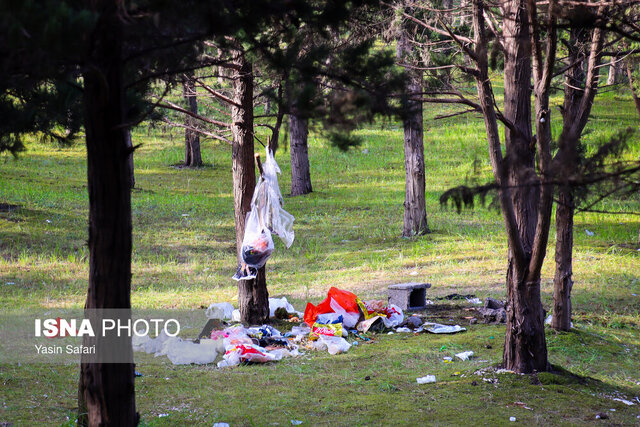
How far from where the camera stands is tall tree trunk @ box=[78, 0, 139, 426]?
3.67m

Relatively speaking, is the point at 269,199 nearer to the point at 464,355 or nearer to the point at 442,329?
the point at 442,329

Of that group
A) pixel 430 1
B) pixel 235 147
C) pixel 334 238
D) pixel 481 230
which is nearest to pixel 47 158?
pixel 334 238

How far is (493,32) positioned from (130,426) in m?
4.09

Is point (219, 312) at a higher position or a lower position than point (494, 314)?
higher

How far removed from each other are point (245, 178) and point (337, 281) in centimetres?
361

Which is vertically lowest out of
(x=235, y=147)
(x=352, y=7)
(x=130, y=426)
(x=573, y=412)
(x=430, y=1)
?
(x=573, y=412)

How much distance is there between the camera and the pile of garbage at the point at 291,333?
7023mm

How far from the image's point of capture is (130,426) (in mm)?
3939

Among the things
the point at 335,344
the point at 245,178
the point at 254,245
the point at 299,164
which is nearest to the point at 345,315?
the point at 335,344

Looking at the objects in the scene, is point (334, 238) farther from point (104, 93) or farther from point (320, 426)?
point (104, 93)

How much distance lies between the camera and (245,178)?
8297mm

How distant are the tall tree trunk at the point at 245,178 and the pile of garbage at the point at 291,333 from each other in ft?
0.95

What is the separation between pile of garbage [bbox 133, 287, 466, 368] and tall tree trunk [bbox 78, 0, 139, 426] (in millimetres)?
3009

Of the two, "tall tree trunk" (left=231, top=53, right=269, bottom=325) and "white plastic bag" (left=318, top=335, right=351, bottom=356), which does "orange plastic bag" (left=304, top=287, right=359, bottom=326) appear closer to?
"tall tree trunk" (left=231, top=53, right=269, bottom=325)
